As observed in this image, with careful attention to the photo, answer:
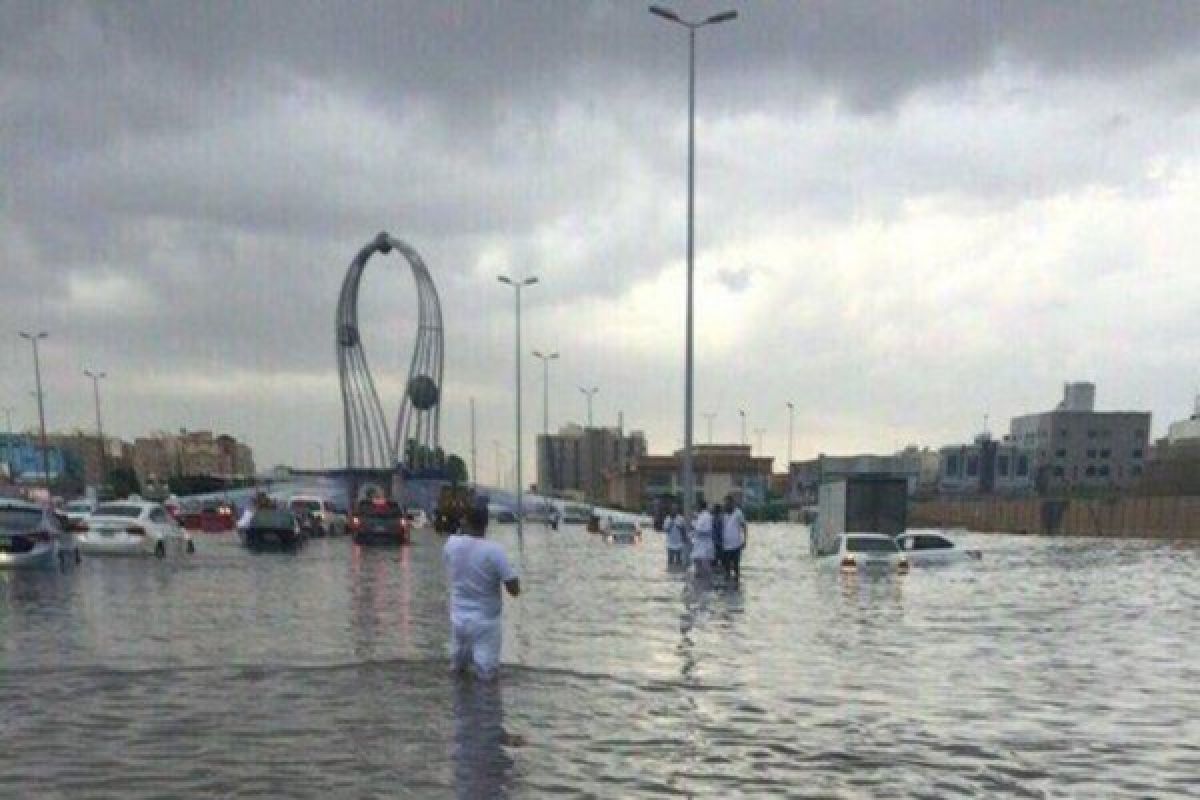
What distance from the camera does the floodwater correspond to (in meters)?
7.91

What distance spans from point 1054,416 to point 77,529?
160 m

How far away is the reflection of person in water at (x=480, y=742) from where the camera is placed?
24.8ft

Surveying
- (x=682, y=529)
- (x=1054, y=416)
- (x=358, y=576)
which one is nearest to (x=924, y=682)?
(x=358, y=576)

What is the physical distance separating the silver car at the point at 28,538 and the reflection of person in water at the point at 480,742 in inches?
646

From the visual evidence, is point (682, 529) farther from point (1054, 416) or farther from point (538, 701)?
point (1054, 416)

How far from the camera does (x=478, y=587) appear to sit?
11.0 m

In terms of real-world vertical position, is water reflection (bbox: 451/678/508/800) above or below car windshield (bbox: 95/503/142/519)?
below

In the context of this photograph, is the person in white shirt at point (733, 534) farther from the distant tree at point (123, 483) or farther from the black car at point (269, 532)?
the distant tree at point (123, 483)

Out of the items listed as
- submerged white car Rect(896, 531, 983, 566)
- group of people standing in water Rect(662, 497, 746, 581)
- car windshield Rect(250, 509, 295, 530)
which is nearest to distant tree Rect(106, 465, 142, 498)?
car windshield Rect(250, 509, 295, 530)

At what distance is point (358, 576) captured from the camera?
28266 mm

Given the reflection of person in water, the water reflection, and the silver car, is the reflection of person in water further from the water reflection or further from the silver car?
the silver car

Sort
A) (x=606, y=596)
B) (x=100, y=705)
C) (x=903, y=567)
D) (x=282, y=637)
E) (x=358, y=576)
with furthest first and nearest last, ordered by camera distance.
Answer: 1. (x=903, y=567)
2. (x=358, y=576)
3. (x=606, y=596)
4. (x=282, y=637)
5. (x=100, y=705)

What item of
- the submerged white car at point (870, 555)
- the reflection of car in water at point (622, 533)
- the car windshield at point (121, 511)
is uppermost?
the car windshield at point (121, 511)

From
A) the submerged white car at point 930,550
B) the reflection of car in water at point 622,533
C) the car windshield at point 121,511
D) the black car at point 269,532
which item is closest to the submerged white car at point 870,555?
the submerged white car at point 930,550
